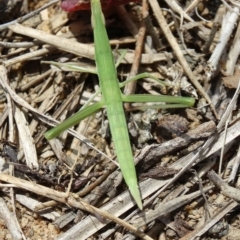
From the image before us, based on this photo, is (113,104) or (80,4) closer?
(113,104)

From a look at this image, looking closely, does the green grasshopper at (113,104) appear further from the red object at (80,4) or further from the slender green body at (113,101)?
the red object at (80,4)

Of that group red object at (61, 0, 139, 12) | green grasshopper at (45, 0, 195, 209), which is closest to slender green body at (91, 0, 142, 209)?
green grasshopper at (45, 0, 195, 209)

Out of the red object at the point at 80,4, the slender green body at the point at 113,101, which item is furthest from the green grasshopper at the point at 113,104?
the red object at the point at 80,4

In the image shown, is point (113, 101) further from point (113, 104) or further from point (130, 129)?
point (130, 129)

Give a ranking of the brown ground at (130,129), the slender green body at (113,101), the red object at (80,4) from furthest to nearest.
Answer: the red object at (80,4)
the brown ground at (130,129)
the slender green body at (113,101)

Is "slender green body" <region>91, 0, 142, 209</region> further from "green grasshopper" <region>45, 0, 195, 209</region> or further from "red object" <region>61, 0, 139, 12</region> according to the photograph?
"red object" <region>61, 0, 139, 12</region>

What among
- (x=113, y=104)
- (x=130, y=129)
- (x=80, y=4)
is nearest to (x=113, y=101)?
(x=113, y=104)

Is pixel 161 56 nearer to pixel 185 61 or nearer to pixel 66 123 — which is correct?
pixel 185 61

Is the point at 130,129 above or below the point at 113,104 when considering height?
below
